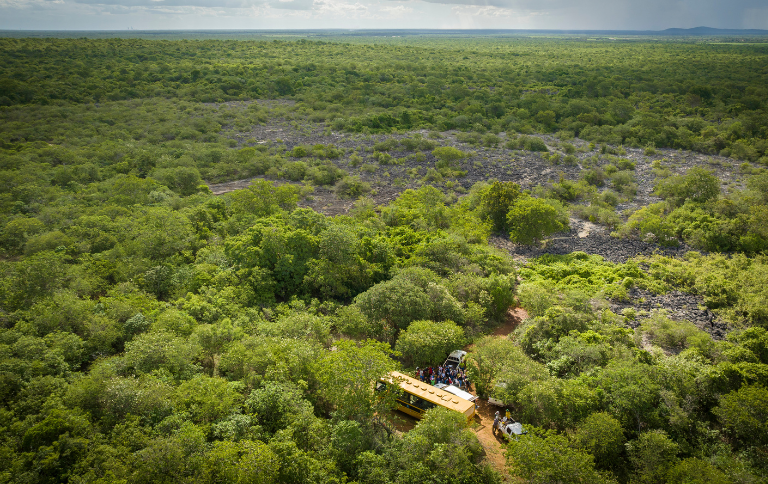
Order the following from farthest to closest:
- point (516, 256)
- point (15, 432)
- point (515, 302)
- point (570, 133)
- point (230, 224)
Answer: point (570, 133), point (516, 256), point (230, 224), point (515, 302), point (15, 432)

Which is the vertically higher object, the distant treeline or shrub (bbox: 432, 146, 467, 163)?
the distant treeline

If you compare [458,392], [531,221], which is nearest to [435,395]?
[458,392]

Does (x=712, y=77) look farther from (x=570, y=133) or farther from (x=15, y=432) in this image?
(x=15, y=432)

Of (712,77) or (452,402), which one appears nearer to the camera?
(452,402)

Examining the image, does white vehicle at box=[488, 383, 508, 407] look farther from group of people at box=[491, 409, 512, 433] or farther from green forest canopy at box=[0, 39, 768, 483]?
group of people at box=[491, 409, 512, 433]

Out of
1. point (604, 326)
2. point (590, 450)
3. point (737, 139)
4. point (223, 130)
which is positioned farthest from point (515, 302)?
point (223, 130)

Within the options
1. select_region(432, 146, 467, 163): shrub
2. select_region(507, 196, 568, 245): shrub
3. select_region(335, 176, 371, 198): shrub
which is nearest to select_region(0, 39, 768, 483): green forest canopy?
select_region(507, 196, 568, 245): shrub
